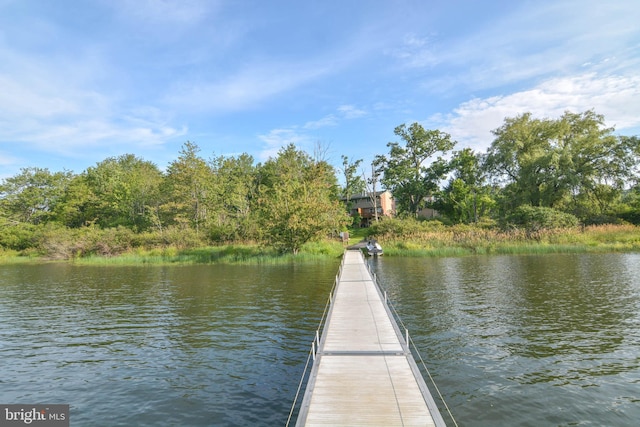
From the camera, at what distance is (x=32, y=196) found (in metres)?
54.0

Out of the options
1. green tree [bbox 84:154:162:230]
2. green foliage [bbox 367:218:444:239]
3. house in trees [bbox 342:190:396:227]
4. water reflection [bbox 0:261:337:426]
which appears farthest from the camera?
house in trees [bbox 342:190:396:227]

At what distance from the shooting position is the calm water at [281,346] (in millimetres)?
6680

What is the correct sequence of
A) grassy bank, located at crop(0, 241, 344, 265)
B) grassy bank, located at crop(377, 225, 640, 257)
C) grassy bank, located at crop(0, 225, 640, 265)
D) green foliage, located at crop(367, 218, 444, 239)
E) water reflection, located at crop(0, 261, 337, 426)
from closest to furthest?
water reflection, located at crop(0, 261, 337, 426) < grassy bank, located at crop(377, 225, 640, 257) < grassy bank, located at crop(0, 225, 640, 265) < grassy bank, located at crop(0, 241, 344, 265) < green foliage, located at crop(367, 218, 444, 239)

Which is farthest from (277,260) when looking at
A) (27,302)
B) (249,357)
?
(249,357)

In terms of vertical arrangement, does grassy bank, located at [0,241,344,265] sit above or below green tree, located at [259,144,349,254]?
below

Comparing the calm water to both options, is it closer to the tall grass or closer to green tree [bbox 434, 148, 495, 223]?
the tall grass

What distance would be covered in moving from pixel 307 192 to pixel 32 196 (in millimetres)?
47309

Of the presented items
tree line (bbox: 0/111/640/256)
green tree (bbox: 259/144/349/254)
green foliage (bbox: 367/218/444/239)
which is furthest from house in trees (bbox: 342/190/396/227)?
green tree (bbox: 259/144/349/254)

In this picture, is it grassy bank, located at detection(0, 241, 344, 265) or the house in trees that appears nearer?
grassy bank, located at detection(0, 241, 344, 265)

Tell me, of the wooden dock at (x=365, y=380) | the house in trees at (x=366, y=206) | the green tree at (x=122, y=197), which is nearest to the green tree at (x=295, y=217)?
the wooden dock at (x=365, y=380)
